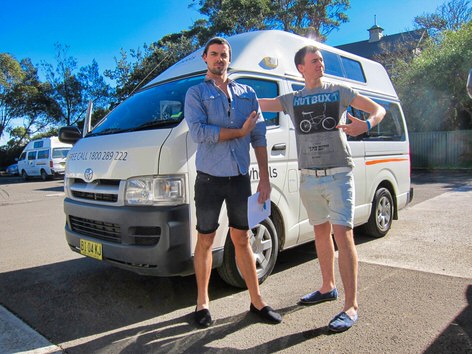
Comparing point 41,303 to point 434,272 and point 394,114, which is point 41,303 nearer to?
point 434,272

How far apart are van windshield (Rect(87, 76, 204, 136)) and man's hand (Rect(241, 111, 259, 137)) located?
2.52 ft

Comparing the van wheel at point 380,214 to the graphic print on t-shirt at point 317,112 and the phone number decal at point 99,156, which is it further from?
the phone number decal at point 99,156

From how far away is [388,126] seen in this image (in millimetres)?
5879

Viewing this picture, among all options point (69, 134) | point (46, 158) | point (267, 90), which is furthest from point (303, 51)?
point (46, 158)

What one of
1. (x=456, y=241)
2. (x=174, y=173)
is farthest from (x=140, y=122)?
(x=456, y=241)

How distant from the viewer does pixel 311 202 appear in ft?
10.5

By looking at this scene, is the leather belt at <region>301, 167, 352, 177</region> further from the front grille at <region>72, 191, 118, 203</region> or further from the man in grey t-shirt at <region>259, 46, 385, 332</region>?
the front grille at <region>72, 191, 118, 203</region>

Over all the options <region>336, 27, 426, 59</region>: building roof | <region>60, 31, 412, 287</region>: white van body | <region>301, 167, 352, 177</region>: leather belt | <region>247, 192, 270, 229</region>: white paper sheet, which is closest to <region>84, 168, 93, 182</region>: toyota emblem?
<region>60, 31, 412, 287</region>: white van body

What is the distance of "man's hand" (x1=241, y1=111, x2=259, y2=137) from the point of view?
2771mm

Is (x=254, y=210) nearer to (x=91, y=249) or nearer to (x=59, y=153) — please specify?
(x=91, y=249)

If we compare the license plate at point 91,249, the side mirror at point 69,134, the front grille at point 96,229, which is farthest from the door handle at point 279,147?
the side mirror at point 69,134

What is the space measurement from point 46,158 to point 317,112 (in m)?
22.3

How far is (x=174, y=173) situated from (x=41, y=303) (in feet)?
6.00

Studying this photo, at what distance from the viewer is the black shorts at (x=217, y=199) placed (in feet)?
9.43
